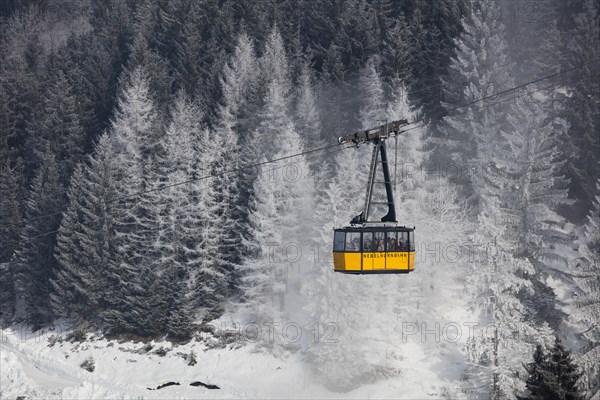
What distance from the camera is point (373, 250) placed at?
92.8 ft

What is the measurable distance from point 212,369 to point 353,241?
82.1 feet

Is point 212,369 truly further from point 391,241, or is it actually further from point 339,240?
point 391,241

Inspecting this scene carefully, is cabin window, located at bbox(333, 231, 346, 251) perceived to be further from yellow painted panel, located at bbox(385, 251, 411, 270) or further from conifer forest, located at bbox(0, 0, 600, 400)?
yellow painted panel, located at bbox(385, 251, 411, 270)

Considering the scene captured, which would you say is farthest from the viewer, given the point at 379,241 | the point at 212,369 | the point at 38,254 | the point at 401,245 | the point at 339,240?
the point at 38,254

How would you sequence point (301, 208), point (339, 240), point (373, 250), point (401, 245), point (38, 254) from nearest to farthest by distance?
point (373, 250), point (401, 245), point (339, 240), point (301, 208), point (38, 254)

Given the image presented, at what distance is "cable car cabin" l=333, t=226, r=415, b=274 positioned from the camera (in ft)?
92.9

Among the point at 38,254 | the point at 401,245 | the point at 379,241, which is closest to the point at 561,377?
the point at 401,245

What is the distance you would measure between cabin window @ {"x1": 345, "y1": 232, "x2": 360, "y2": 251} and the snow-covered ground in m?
17.7

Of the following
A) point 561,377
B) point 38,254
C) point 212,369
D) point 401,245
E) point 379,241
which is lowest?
point 212,369

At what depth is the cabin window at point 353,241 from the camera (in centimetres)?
2839

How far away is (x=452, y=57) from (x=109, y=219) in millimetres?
30673

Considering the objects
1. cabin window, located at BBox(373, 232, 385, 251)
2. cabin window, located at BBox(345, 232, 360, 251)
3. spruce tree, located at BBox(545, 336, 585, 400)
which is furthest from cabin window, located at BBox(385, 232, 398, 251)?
spruce tree, located at BBox(545, 336, 585, 400)

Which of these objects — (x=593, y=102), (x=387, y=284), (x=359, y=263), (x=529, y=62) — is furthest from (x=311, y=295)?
(x=529, y=62)

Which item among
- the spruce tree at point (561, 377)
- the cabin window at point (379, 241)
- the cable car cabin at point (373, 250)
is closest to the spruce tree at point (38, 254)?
the cable car cabin at point (373, 250)
